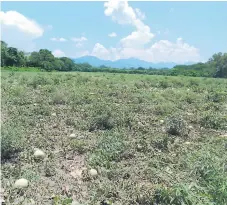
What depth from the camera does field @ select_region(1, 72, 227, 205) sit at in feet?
12.0

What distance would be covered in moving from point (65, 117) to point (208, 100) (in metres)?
5.15

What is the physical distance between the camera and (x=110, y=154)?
4.76 meters

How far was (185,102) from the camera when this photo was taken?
9398 mm

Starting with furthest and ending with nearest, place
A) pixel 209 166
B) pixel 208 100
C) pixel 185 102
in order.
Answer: pixel 208 100 → pixel 185 102 → pixel 209 166

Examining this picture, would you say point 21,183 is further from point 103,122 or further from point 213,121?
point 213,121

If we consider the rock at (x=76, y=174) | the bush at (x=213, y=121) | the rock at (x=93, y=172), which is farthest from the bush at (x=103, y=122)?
the bush at (x=213, y=121)

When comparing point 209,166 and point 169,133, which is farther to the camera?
point 169,133

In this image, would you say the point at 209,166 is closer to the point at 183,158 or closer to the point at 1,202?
the point at 183,158

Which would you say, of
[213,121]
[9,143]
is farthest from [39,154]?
[213,121]

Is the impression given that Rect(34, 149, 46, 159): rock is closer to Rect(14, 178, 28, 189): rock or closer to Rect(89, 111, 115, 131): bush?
Rect(14, 178, 28, 189): rock

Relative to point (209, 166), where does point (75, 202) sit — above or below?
below

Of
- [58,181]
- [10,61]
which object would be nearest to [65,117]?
[58,181]

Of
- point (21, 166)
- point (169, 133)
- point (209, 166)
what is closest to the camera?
point (209, 166)

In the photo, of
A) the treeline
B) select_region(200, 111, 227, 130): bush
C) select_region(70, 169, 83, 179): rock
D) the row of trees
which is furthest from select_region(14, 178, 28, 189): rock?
the row of trees
